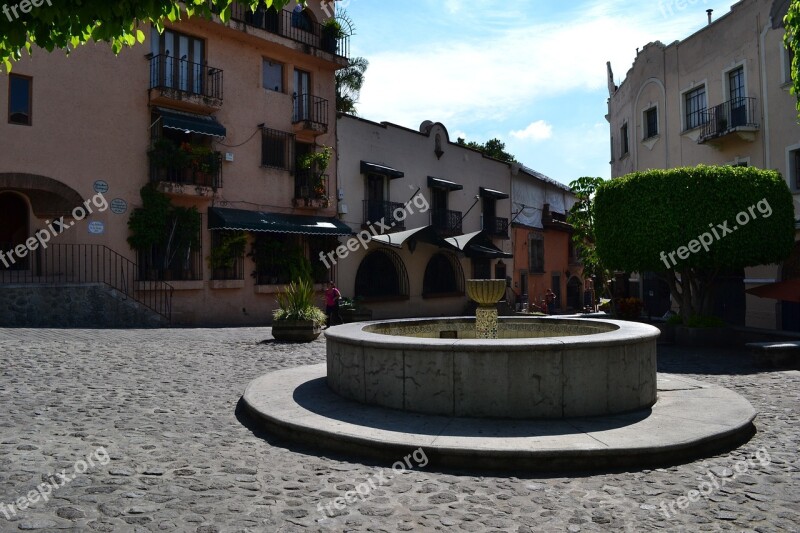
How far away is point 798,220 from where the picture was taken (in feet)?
58.3

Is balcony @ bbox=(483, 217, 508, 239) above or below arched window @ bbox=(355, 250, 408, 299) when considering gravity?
above

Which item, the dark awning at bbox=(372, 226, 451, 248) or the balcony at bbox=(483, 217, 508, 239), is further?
the balcony at bbox=(483, 217, 508, 239)

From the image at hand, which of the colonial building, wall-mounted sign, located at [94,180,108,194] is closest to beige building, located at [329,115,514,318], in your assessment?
the colonial building

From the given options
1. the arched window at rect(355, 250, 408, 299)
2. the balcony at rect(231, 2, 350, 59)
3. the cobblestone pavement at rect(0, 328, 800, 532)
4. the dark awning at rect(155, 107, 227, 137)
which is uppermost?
the balcony at rect(231, 2, 350, 59)

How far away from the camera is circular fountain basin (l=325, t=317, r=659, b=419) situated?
618 cm

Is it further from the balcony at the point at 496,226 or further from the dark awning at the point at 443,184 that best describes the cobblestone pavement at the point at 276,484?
the balcony at the point at 496,226

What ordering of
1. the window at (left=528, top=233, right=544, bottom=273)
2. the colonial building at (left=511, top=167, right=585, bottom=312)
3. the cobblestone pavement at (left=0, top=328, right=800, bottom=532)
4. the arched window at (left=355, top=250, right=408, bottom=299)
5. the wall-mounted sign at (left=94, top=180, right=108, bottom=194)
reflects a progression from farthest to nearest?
the window at (left=528, top=233, right=544, bottom=273)
the colonial building at (left=511, top=167, right=585, bottom=312)
the arched window at (left=355, top=250, right=408, bottom=299)
the wall-mounted sign at (left=94, top=180, right=108, bottom=194)
the cobblestone pavement at (left=0, top=328, right=800, bottom=532)

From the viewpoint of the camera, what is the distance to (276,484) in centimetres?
474

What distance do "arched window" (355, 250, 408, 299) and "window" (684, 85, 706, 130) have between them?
1293 cm

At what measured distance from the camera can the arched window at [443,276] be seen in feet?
94.1

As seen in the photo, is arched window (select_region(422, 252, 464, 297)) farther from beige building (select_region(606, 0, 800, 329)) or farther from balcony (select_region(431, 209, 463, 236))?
beige building (select_region(606, 0, 800, 329))

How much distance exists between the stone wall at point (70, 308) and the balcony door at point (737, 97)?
1953cm

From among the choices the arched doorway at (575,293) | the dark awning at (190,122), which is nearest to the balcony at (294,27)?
the dark awning at (190,122)

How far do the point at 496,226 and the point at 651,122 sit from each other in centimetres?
974
